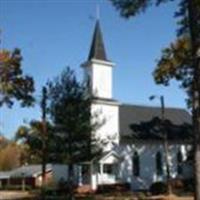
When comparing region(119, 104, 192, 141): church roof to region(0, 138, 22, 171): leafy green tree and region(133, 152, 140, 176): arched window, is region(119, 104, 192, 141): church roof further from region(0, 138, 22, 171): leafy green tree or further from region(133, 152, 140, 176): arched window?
region(0, 138, 22, 171): leafy green tree

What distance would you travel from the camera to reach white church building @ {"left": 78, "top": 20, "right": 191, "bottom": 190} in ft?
207

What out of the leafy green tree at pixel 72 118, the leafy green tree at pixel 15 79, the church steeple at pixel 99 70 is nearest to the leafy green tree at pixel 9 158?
the church steeple at pixel 99 70

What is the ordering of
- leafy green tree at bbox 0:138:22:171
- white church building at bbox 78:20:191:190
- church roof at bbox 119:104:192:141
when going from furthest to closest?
leafy green tree at bbox 0:138:22:171 < church roof at bbox 119:104:192:141 < white church building at bbox 78:20:191:190

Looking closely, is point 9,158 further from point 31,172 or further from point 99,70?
point 99,70

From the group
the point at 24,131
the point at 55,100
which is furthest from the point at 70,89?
the point at 24,131

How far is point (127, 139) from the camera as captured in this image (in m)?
65.4

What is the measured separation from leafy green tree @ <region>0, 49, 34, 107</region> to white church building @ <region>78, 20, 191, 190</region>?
1930 centimetres

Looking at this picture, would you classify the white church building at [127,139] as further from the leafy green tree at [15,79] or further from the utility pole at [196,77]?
the utility pole at [196,77]

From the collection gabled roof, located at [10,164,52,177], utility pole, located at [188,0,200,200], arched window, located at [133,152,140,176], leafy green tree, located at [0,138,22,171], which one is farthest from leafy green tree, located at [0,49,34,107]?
leafy green tree, located at [0,138,22,171]

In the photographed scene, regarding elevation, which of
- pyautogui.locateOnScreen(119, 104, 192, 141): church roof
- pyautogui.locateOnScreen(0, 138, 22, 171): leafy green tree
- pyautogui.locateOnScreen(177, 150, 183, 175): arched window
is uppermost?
pyautogui.locateOnScreen(0, 138, 22, 171): leafy green tree

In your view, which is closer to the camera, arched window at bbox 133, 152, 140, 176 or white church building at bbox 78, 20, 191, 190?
white church building at bbox 78, 20, 191, 190

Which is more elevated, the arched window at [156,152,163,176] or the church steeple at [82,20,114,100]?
the church steeple at [82,20,114,100]

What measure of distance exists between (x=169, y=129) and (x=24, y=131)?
24965 millimetres

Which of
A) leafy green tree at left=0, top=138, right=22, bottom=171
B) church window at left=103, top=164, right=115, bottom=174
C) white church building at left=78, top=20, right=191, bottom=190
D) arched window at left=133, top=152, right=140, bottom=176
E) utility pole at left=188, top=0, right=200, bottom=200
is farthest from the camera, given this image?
leafy green tree at left=0, top=138, right=22, bottom=171
